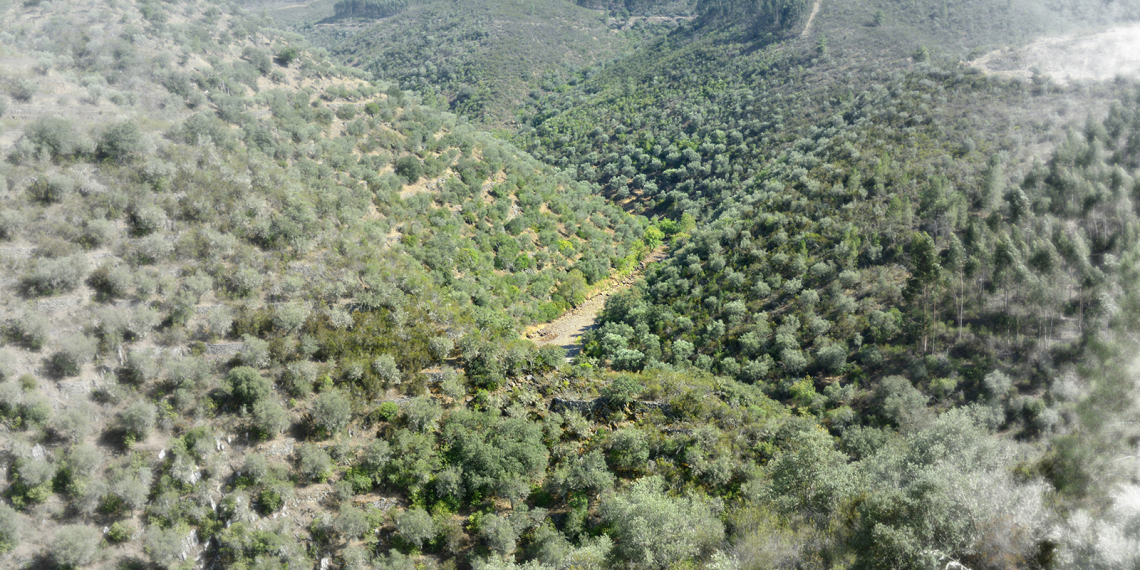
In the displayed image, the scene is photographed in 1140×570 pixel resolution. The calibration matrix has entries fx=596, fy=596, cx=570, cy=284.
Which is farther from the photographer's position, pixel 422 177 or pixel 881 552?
pixel 422 177

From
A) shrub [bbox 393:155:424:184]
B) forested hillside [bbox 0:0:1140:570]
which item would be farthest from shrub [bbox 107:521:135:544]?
shrub [bbox 393:155:424:184]

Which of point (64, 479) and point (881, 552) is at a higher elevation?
point (881, 552)

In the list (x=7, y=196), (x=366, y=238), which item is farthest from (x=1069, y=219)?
(x=7, y=196)

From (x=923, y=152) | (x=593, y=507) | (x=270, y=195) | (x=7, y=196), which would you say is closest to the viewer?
(x=593, y=507)

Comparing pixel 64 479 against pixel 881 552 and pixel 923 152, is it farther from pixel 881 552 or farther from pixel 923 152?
pixel 923 152

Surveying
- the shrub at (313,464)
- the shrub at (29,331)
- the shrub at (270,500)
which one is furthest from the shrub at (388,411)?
the shrub at (29,331)

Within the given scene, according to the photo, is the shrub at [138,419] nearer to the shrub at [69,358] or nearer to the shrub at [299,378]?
the shrub at [69,358]

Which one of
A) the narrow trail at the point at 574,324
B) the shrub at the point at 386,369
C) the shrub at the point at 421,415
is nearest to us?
the shrub at the point at 421,415
